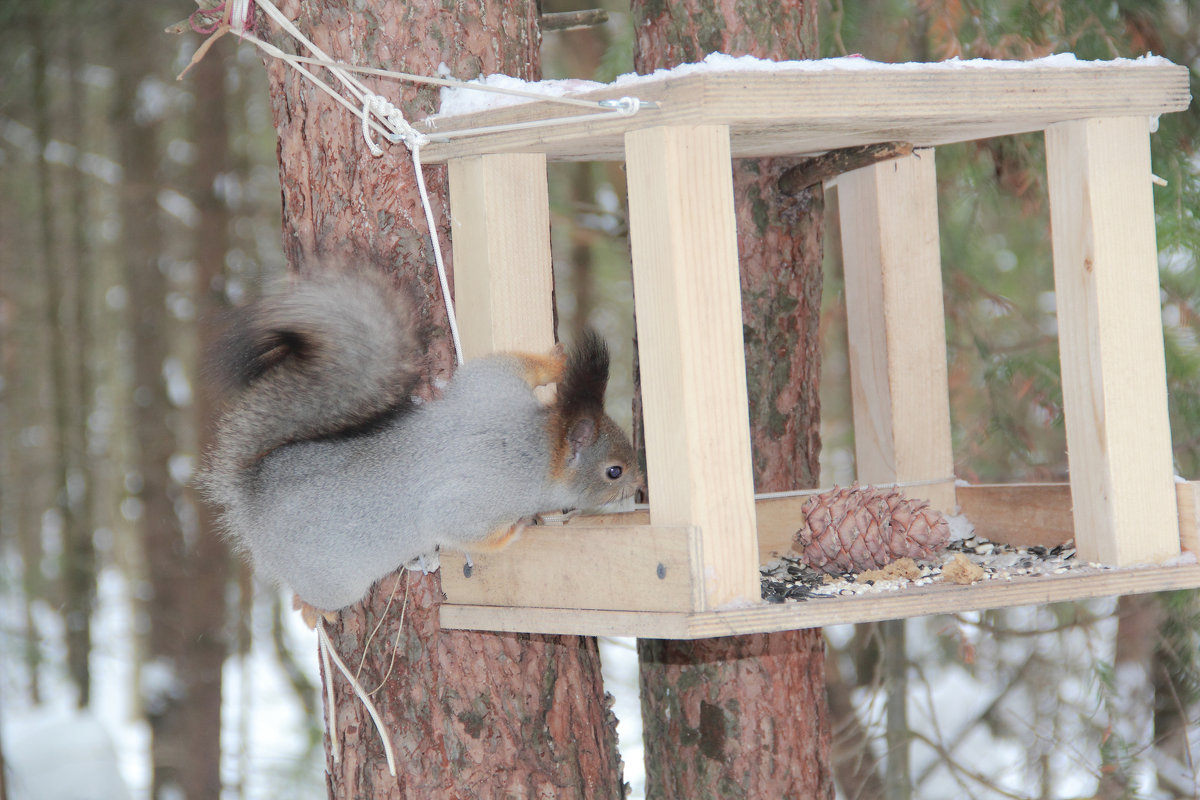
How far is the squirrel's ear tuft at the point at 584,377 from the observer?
1.12 m

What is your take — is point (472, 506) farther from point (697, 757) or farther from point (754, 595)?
point (697, 757)

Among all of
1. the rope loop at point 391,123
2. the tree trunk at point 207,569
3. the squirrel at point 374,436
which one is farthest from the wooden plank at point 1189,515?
the tree trunk at point 207,569

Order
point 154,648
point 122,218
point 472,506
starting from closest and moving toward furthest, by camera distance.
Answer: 1. point 472,506
2. point 154,648
3. point 122,218

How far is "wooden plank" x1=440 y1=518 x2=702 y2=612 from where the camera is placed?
37.9 inches

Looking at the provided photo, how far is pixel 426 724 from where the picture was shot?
1.32 meters

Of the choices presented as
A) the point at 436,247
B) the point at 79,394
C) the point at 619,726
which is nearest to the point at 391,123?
the point at 436,247

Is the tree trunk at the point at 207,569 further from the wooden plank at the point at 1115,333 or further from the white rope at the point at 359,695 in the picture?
the wooden plank at the point at 1115,333

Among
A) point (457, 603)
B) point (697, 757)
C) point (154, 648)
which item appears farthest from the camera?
point (154, 648)

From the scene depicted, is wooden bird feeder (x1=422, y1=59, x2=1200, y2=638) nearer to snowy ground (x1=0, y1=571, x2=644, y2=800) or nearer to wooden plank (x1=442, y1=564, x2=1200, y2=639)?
wooden plank (x1=442, y1=564, x2=1200, y2=639)

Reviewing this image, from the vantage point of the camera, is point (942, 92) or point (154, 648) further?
point (154, 648)

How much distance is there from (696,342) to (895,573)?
1.20 ft

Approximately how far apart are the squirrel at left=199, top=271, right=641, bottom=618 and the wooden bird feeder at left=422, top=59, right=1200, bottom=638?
68 millimetres

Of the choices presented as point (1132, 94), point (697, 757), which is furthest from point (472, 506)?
point (697, 757)

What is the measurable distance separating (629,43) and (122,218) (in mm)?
2378
